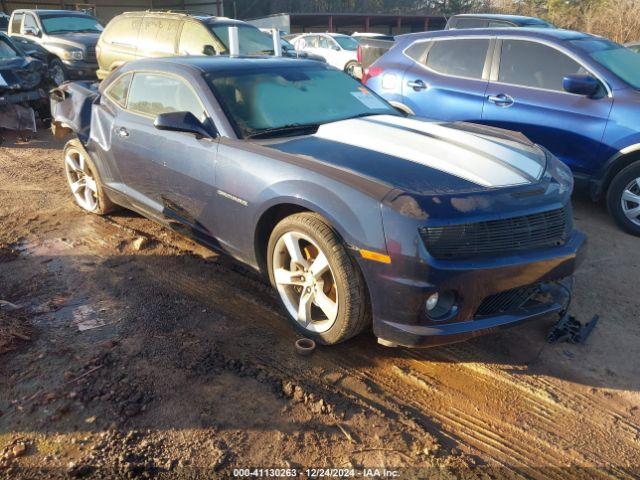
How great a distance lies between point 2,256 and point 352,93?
321 cm

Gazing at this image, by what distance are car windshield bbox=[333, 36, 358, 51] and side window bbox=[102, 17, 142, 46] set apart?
29.9 feet

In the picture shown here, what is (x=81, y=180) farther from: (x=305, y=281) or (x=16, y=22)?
(x=16, y=22)

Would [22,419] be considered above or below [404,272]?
below

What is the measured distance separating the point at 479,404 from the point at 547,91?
12.8 ft

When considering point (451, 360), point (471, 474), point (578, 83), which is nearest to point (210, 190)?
point (451, 360)

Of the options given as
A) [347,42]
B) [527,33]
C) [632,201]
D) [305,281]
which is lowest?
[632,201]

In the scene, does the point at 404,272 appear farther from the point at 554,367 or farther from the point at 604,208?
the point at 604,208

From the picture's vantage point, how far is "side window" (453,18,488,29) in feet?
34.9

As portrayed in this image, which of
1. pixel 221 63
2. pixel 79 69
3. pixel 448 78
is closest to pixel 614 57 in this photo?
pixel 448 78

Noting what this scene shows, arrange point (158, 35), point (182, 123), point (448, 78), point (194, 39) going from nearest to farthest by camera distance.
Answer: point (182, 123) < point (448, 78) < point (194, 39) < point (158, 35)

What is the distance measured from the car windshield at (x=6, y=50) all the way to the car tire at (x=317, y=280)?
8290mm

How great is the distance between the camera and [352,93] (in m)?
4.35

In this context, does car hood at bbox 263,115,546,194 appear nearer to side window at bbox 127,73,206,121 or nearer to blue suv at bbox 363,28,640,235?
side window at bbox 127,73,206,121

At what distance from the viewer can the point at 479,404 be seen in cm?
271
